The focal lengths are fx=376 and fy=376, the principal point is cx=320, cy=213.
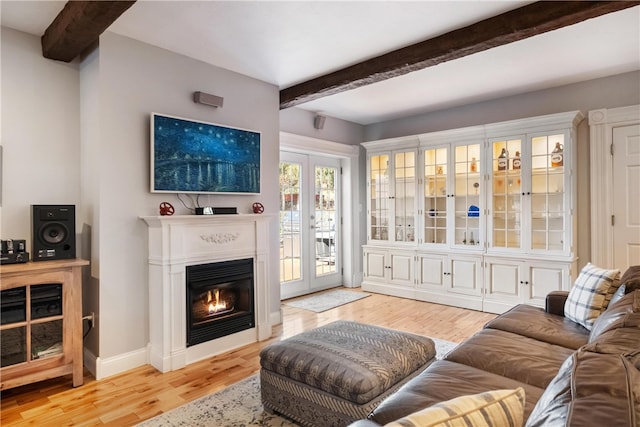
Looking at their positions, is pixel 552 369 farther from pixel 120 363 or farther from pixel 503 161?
pixel 503 161

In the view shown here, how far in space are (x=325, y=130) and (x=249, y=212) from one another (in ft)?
7.03

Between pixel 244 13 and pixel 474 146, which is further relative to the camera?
pixel 474 146

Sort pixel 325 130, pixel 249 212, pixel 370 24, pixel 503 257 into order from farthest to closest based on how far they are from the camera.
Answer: pixel 325 130 → pixel 503 257 → pixel 249 212 → pixel 370 24

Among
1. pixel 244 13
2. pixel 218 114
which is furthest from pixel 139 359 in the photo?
pixel 244 13

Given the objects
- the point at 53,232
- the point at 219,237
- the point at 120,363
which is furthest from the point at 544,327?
the point at 53,232

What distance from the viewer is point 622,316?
1.58m

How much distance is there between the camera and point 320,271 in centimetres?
566

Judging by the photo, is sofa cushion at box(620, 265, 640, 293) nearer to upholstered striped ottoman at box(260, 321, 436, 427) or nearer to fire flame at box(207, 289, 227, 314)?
upholstered striped ottoman at box(260, 321, 436, 427)

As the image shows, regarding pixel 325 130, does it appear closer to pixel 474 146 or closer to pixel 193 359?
pixel 474 146

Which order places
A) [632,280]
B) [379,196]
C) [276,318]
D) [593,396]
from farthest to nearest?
[379,196] < [276,318] < [632,280] < [593,396]

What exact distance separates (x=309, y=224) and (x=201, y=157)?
2417mm

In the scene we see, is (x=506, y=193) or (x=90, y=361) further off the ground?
(x=506, y=193)

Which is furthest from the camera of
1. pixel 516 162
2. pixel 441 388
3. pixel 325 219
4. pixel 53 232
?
pixel 325 219

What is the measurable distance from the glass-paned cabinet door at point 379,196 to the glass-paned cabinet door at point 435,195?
1.99 feet
